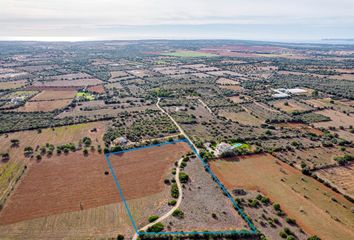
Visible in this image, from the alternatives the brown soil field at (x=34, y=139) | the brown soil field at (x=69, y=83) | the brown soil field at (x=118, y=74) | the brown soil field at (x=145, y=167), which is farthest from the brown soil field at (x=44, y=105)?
the brown soil field at (x=118, y=74)

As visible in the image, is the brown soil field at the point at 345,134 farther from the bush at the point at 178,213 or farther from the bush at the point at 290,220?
the bush at the point at 178,213

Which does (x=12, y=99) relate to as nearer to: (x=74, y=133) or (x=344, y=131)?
(x=74, y=133)

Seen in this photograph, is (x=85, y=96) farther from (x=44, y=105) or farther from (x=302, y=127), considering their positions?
(x=302, y=127)

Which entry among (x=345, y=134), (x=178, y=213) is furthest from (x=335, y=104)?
(x=178, y=213)

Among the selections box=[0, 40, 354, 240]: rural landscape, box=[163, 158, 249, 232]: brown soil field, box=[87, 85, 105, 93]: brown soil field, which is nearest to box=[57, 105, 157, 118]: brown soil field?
box=[0, 40, 354, 240]: rural landscape

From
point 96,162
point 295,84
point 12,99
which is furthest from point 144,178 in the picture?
point 295,84
